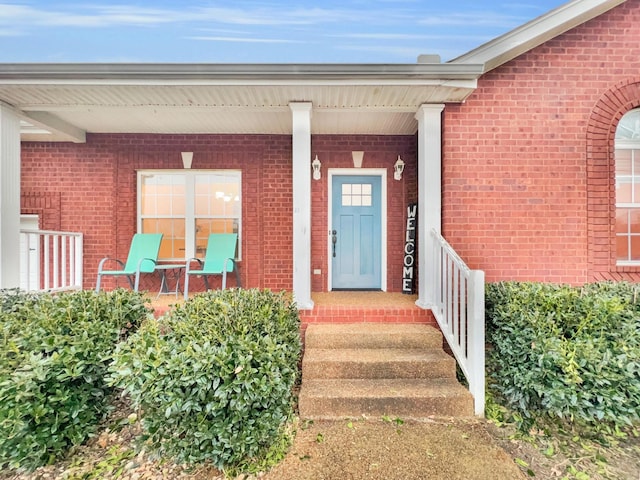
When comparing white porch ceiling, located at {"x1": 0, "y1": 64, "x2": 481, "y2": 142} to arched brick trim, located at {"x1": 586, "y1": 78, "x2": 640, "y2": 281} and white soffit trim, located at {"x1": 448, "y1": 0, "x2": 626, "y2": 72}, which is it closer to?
white soffit trim, located at {"x1": 448, "y1": 0, "x2": 626, "y2": 72}

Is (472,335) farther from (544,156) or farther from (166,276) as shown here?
(166,276)

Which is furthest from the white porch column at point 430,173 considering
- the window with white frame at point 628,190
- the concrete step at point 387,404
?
the window with white frame at point 628,190

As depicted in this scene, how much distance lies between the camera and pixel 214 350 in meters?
2.09

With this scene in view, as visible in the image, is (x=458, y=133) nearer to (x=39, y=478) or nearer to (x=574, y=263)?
(x=574, y=263)

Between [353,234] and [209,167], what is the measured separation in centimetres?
250

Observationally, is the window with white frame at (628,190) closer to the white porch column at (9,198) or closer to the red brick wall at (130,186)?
the red brick wall at (130,186)

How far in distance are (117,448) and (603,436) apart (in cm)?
351

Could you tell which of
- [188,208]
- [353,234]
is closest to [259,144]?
[188,208]

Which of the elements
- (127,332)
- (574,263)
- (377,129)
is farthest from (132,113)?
(574,263)

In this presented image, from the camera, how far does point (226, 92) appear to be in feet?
11.7

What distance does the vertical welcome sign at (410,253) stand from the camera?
196 inches

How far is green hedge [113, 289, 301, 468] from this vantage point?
1.98m

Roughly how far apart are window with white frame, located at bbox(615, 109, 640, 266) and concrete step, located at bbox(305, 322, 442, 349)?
294 cm

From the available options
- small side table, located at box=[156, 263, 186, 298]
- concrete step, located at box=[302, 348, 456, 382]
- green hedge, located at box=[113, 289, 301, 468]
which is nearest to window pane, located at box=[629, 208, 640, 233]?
concrete step, located at box=[302, 348, 456, 382]
